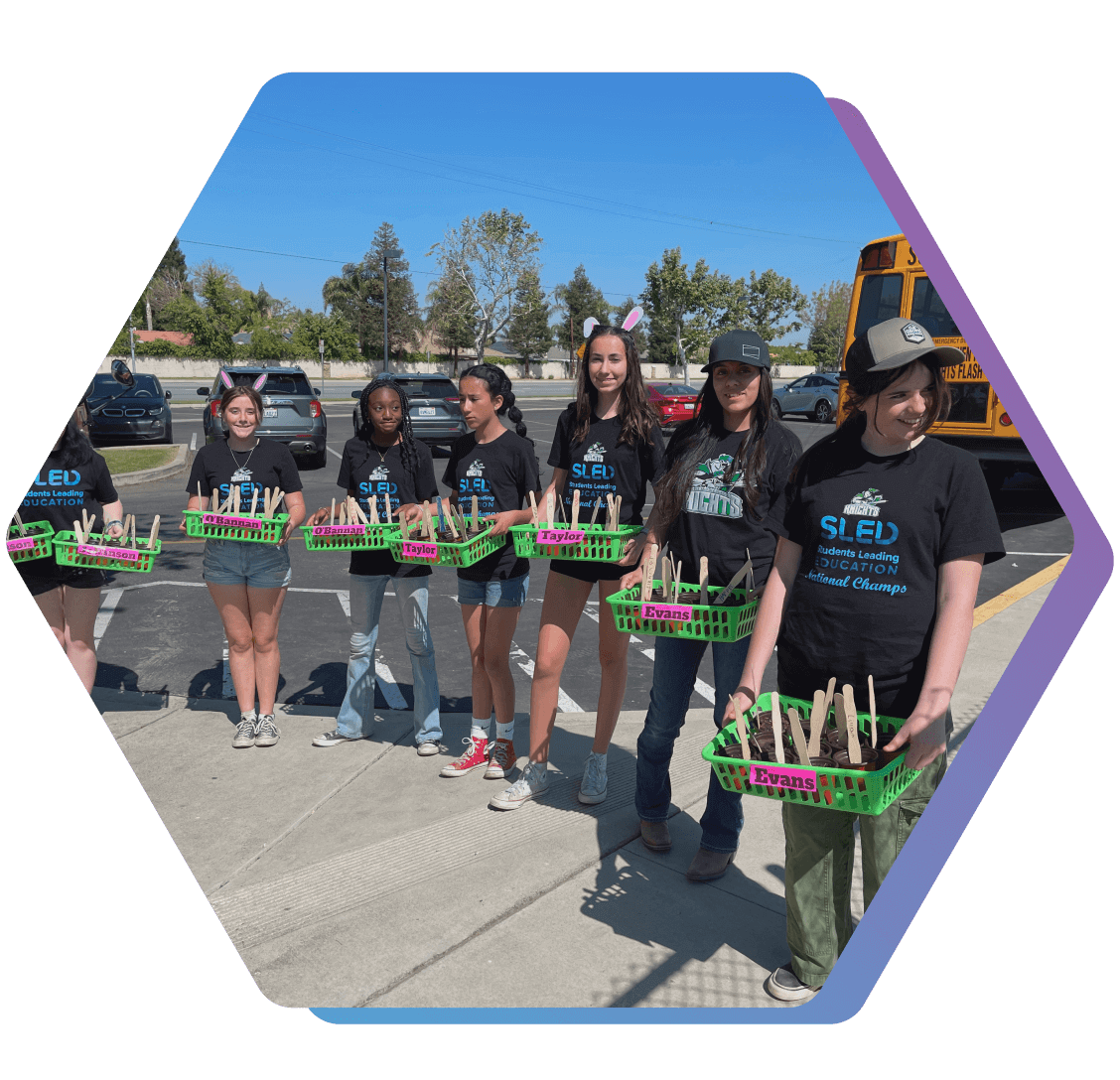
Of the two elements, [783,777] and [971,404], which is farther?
[971,404]

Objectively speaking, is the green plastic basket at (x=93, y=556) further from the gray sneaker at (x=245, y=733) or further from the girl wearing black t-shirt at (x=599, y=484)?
the girl wearing black t-shirt at (x=599, y=484)

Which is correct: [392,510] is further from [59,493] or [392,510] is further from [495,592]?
[59,493]

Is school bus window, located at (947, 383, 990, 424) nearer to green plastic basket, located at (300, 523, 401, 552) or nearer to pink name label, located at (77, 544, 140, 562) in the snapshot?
green plastic basket, located at (300, 523, 401, 552)

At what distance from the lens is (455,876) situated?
3.35m

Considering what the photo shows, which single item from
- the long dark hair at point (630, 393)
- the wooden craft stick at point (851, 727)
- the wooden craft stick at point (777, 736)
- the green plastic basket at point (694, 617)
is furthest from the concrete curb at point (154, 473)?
the wooden craft stick at point (851, 727)

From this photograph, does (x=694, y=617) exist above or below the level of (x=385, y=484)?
below

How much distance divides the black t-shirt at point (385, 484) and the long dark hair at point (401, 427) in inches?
0.7

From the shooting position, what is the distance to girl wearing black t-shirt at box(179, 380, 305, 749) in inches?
164

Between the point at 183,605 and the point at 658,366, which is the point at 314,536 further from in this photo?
the point at 183,605

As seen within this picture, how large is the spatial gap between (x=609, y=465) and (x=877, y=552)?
145 cm

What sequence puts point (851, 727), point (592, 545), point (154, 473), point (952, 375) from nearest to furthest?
point (851, 727) < point (952, 375) < point (592, 545) < point (154, 473)

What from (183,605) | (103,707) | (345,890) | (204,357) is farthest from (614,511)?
(204,357)

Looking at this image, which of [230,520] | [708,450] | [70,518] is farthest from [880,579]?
[70,518]

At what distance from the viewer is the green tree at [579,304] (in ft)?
13.0
